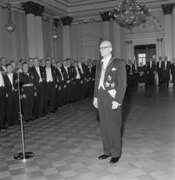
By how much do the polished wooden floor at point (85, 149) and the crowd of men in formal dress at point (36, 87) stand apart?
0.46 metres

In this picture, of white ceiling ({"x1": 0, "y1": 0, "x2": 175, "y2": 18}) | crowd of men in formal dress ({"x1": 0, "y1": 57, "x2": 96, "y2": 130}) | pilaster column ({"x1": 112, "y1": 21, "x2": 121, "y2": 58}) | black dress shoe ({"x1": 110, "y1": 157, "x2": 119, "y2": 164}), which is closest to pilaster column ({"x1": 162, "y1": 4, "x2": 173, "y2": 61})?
white ceiling ({"x1": 0, "y1": 0, "x2": 175, "y2": 18})

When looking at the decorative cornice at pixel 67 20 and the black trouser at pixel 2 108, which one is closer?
the black trouser at pixel 2 108

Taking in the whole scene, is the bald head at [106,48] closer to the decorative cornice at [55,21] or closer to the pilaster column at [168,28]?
the pilaster column at [168,28]

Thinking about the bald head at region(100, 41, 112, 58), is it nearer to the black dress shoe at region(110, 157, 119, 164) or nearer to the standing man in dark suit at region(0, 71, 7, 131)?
the black dress shoe at region(110, 157, 119, 164)

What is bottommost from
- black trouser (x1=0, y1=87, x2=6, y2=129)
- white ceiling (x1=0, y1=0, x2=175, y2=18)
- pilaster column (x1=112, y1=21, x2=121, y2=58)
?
black trouser (x1=0, y1=87, x2=6, y2=129)

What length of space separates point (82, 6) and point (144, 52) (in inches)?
205

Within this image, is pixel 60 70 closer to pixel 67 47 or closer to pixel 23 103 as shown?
pixel 23 103

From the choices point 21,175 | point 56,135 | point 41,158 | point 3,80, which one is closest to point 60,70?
point 3,80

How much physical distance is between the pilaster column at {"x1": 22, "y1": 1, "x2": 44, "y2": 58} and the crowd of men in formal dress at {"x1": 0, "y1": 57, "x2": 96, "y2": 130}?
338 cm

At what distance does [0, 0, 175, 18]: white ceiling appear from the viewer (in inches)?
629

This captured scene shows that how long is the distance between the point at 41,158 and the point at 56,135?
143 cm

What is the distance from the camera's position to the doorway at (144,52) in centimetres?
1845

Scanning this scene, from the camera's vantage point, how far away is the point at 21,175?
12.9 feet

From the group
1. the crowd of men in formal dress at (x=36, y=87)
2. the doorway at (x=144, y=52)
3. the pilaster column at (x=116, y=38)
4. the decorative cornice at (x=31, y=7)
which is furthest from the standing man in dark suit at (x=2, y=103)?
the doorway at (x=144, y=52)
